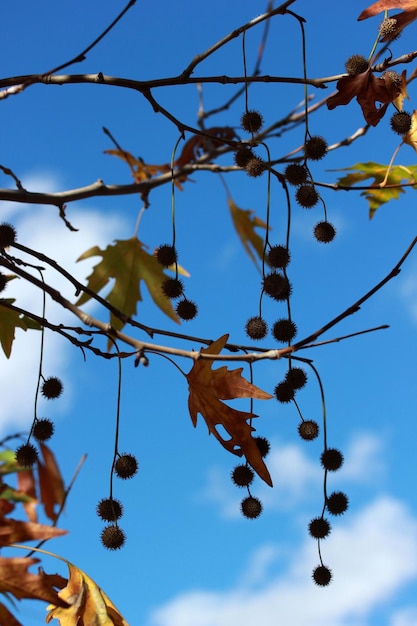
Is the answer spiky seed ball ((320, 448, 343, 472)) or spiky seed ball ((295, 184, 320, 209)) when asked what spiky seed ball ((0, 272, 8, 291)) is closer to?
spiky seed ball ((295, 184, 320, 209))

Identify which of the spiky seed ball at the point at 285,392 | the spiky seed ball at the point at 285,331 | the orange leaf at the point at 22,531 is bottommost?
the orange leaf at the point at 22,531

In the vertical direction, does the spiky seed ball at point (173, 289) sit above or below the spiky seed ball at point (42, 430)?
above

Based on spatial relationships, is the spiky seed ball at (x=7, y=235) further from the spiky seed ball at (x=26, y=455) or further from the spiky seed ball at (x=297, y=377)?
the spiky seed ball at (x=297, y=377)

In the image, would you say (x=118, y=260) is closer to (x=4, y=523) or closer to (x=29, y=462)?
(x=29, y=462)

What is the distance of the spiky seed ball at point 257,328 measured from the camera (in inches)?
72.3

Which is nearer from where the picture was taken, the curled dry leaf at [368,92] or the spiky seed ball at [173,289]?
the curled dry leaf at [368,92]

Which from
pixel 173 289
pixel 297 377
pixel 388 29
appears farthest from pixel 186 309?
pixel 388 29

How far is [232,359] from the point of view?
1288 millimetres

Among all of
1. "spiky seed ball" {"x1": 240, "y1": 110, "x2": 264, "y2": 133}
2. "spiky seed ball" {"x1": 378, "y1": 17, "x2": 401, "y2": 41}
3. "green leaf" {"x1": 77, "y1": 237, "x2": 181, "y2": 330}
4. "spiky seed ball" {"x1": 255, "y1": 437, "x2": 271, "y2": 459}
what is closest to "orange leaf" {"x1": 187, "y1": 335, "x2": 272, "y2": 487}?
"spiky seed ball" {"x1": 255, "y1": 437, "x2": 271, "y2": 459}

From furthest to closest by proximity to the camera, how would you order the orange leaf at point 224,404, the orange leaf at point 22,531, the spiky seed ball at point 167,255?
the spiky seed ball at point 167,255 < the orange leaf at point 224,404 < the orange leaf at point 22,531

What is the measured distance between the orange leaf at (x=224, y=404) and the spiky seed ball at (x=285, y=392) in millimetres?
157

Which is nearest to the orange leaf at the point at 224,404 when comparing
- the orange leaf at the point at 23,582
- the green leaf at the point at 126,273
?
the orange leaf at the point at 23,582

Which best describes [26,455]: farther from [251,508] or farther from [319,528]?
[319,528]

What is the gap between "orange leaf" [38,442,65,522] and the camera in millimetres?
1472
